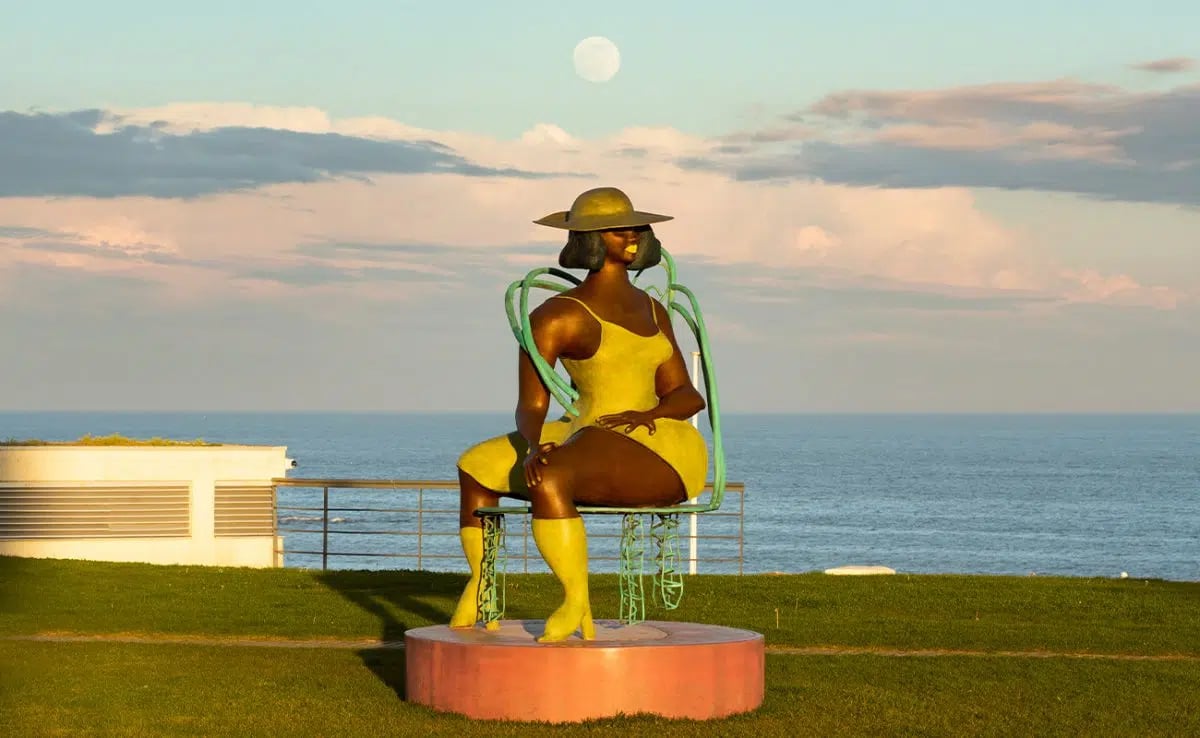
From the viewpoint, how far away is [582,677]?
28.8 feet

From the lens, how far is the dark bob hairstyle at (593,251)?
371 inches

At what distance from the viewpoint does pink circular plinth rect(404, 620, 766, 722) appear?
28.8 ft

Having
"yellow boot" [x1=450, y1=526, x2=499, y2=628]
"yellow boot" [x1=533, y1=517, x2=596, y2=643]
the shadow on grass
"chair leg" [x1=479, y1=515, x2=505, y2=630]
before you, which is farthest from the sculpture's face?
the shadow on grass

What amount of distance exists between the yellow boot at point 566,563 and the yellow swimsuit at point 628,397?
0.51 m

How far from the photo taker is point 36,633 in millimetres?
13461

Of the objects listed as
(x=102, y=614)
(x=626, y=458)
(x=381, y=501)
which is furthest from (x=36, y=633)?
(x=381, y=501)

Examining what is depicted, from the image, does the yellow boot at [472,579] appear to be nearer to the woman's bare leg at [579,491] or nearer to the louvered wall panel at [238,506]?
the woman's bare leg at [579,491]

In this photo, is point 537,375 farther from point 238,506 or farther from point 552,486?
point 238,506

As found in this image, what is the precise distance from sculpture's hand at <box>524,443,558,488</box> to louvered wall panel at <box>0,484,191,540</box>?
14.4 meters

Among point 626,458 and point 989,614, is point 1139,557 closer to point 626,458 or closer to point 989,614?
point 989,614

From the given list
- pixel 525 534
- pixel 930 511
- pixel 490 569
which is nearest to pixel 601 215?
pixel 490 569

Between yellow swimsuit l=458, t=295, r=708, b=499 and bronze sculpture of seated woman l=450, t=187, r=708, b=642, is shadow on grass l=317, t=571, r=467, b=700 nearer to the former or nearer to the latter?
bronze sculpture of seated woman l=450, t=187, r=708, b=642

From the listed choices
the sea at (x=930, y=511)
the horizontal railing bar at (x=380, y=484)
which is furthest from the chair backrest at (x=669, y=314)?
the sea at (x=930, y=511)

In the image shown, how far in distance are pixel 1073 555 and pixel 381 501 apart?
37.6 m
